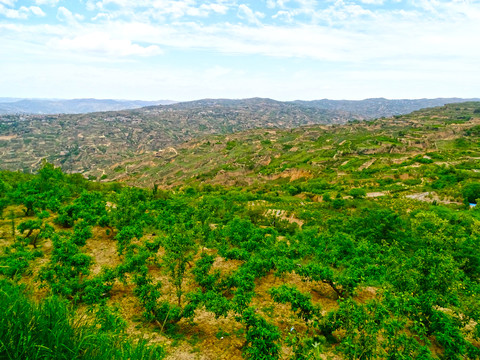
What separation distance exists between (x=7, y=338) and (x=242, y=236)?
58.9ft

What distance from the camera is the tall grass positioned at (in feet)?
11.6

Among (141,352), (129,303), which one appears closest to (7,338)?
Answer: (141,352)

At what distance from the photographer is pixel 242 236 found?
69.1ft

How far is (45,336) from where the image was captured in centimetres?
389

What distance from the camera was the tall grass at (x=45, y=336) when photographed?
3549 millimetres

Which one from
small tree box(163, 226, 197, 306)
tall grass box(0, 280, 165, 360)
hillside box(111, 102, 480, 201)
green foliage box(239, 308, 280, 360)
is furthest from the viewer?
hillside box(111, 102, 480, 201)

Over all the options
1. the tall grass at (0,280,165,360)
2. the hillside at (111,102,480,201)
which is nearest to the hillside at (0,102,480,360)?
the tall grass at (0,280,165,360)

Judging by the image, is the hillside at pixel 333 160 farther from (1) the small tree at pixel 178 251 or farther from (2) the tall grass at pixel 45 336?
(2) the tall grass at pixel 45 336

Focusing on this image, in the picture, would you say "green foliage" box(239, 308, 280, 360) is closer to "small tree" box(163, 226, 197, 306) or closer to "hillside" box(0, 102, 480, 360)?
"hillside" box(0, 102, 480, 360)

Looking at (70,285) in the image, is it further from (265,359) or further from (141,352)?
(141,352)

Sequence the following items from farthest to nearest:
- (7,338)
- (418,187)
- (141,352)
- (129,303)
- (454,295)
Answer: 1. (418,187)
2. (129,303)
3. (454,295)
4. (141,352)
5. (7,338)

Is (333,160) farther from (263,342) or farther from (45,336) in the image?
(45,336)

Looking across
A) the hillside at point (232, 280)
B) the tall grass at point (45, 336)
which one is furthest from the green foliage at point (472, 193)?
the tall grass at point (45, 336)

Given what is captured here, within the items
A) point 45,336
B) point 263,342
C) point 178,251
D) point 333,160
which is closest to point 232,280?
point 178,251
